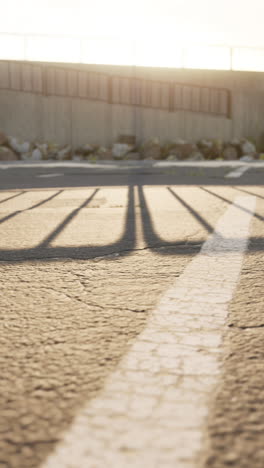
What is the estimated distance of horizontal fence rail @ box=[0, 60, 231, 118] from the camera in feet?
71.0

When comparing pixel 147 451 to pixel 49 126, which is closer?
pixel 147 451

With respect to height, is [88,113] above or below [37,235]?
above

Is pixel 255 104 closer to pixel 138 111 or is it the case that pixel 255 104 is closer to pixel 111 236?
pixel 138 111

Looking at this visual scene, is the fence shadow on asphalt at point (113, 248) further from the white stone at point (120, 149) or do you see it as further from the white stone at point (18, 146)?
the white stone at point (120, 149)

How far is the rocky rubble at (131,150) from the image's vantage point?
21.8 m

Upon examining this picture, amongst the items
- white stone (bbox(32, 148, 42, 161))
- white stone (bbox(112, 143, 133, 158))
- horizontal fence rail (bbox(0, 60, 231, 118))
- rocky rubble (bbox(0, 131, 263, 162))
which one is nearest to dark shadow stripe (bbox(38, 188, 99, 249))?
rocky rubble (bbox(0, 131, 263, 162))

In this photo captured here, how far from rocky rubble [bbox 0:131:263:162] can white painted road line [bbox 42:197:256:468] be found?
65.2 feet

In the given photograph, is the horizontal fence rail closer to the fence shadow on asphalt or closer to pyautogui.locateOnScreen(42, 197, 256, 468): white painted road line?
the fence shadow on asphalt

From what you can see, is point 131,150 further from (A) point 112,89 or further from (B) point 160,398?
(B) point 160,398

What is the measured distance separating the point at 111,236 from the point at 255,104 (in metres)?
25.4

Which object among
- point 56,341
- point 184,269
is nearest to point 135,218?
point 184,269

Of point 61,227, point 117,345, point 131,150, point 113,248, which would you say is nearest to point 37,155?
point 131,150

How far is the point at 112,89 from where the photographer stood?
23.0m

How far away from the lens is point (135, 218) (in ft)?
12.0
